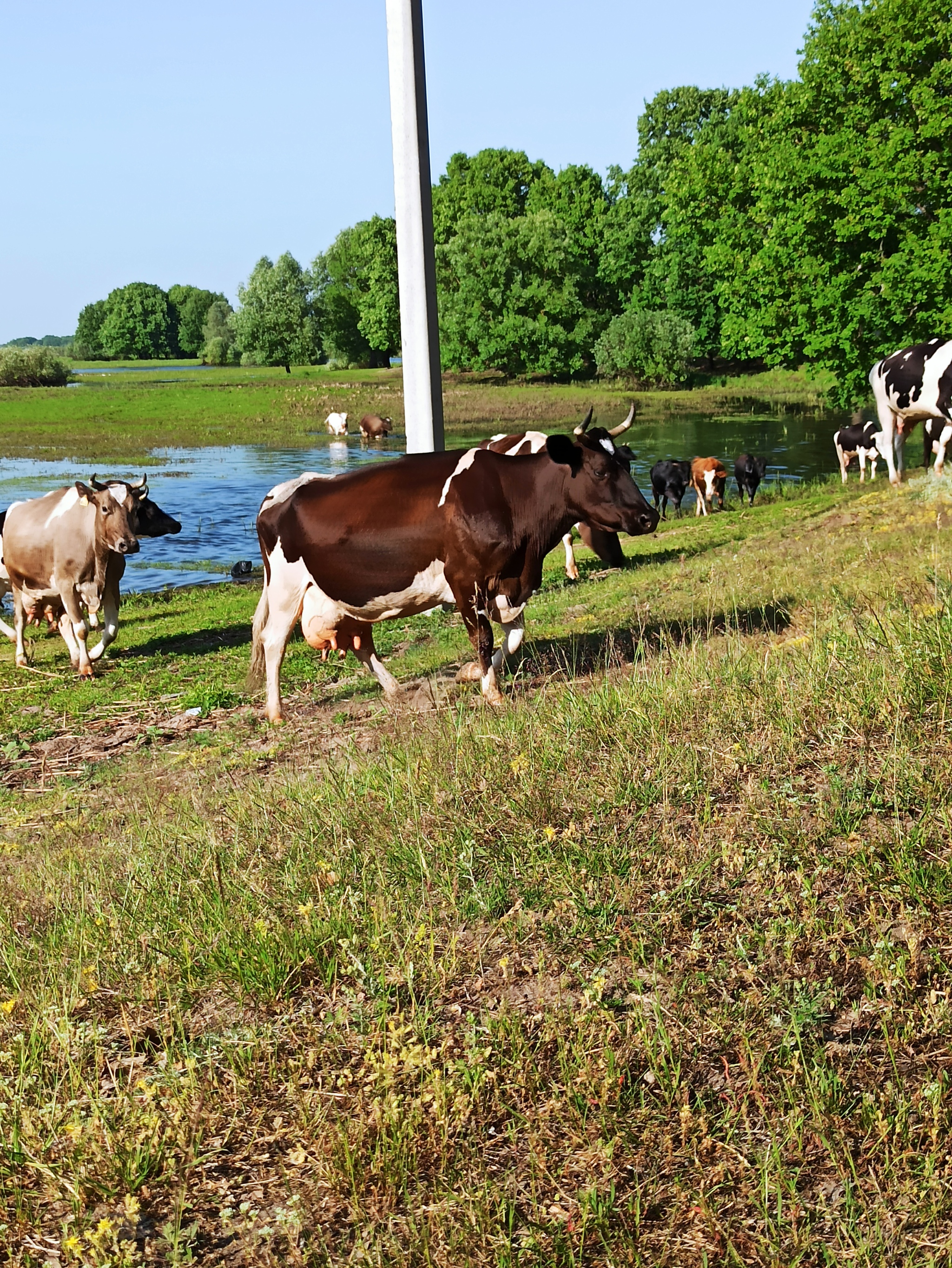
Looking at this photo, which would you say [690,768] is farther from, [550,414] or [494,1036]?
[550,414]

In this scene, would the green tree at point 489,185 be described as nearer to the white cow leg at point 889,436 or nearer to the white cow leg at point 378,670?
the white cow leg at point 889,436

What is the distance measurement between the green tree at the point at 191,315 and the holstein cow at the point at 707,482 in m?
163

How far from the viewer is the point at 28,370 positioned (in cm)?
8950

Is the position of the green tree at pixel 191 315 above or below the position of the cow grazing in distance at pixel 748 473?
above

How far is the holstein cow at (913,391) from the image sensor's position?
1839 centimetres

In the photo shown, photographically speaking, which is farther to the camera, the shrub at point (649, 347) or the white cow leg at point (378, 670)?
the shrub at point (649, 347)

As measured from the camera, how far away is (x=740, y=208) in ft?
148

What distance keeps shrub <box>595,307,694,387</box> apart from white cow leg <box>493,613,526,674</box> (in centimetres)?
6514

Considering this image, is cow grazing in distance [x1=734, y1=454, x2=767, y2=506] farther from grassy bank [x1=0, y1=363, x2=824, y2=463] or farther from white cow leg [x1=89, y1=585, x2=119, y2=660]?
grassy bank [x1=0, y1=363, x2=824, y2=463]

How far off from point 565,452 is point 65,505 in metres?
8.14

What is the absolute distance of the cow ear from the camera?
8758mm

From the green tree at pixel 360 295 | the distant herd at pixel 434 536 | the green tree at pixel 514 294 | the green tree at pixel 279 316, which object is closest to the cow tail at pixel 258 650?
the distant herd at pixel 434 536

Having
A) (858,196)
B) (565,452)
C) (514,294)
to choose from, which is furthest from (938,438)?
(514,294)

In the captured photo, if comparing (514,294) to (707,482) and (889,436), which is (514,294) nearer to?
(707,482)
